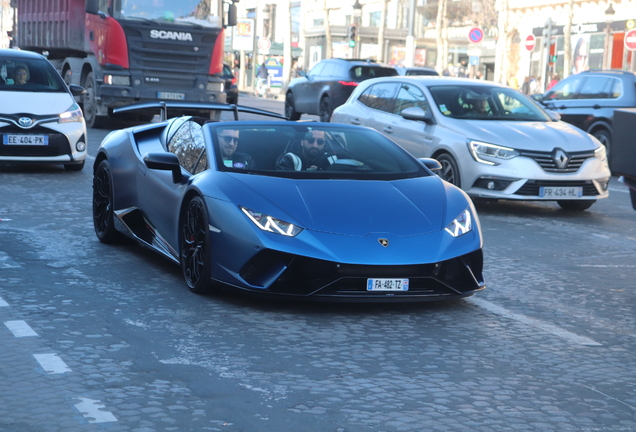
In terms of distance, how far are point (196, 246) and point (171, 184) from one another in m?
0.76

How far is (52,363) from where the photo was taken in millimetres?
4945

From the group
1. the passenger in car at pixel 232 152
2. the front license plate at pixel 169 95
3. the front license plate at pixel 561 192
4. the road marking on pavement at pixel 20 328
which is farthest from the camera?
the front license plate at pixel 169 95

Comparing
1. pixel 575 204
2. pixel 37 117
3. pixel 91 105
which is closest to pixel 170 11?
pixel 91 105

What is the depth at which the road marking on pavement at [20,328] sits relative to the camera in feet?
18.0

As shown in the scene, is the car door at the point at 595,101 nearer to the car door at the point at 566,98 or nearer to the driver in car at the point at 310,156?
the car door at the point at 566,98

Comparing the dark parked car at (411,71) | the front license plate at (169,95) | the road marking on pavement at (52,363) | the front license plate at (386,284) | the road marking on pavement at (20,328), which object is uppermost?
the dark parked car at (411,71)

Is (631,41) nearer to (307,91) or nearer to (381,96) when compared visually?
(307,91)

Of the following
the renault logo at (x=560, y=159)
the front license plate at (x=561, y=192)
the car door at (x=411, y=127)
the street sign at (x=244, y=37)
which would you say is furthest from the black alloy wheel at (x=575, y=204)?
the street sign at (x=244, y=37)

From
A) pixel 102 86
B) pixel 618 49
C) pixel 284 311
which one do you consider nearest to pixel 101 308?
pixel 284 311

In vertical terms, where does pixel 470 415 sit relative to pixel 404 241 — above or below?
below

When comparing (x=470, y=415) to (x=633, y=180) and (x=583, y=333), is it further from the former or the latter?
(x=633, y=180)

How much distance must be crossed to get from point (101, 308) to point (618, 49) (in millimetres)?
42532

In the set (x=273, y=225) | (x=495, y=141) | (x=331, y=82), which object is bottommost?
(x=273, y=225)

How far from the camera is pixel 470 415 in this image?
436 cm
